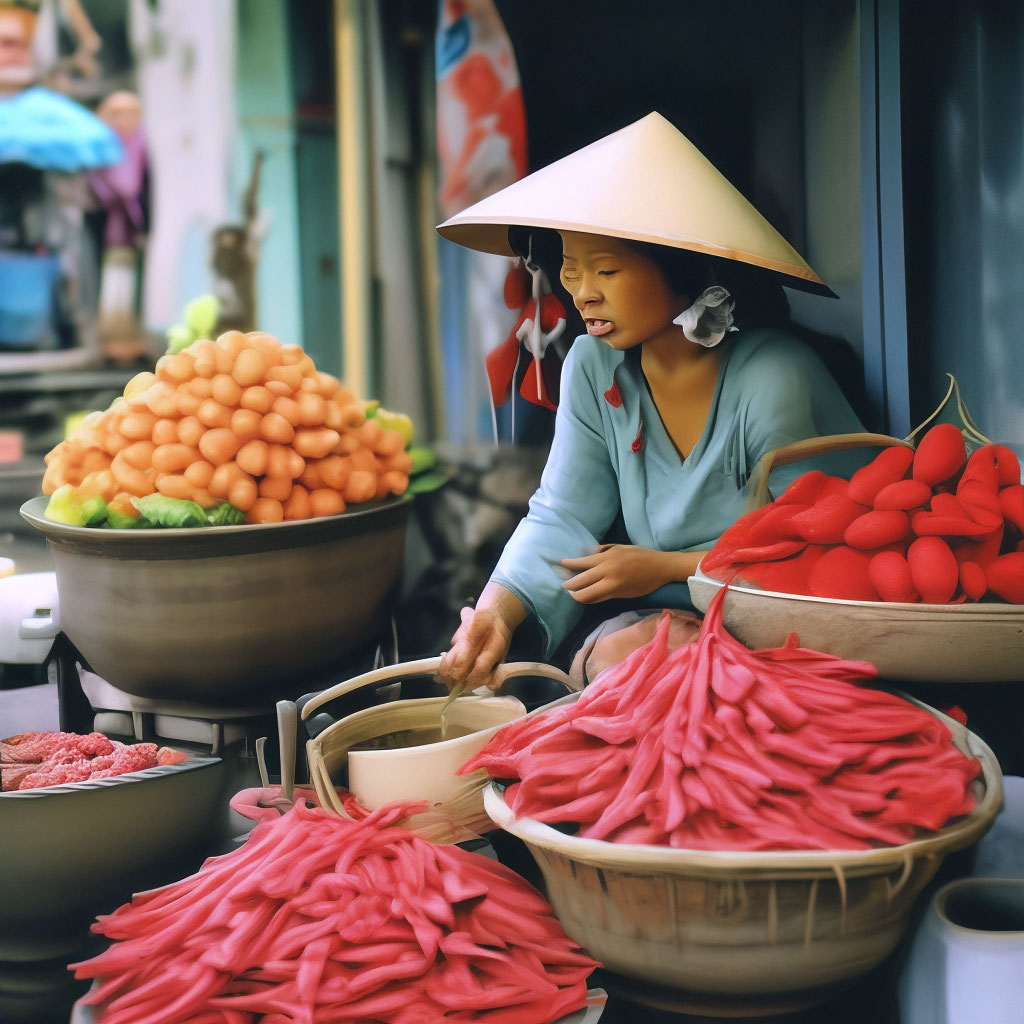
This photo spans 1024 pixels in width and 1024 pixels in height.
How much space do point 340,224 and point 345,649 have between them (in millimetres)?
918

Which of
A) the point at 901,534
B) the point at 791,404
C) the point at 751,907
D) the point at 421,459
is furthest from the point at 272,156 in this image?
the point at 751,907

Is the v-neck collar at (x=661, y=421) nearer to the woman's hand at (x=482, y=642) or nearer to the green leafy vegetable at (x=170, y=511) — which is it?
the woman's hand at (x=482, y=642)

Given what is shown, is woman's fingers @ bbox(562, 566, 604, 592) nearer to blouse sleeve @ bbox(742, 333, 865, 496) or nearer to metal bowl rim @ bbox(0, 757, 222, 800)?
blouse sleeve @ bbox(742, 333, 865, 496)

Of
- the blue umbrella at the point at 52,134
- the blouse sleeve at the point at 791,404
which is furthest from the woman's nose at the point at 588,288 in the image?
the blue umbrella at the point at 52,134

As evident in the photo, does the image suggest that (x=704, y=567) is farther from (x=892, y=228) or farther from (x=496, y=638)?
(x=892, y=228)

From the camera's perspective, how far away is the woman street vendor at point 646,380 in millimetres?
1586

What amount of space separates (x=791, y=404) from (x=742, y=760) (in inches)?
29.4

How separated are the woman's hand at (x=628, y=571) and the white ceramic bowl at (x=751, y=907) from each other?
67 centimetres

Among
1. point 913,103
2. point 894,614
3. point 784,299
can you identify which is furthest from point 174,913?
point 913,103

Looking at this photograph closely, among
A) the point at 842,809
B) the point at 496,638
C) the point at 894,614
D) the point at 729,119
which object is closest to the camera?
the point at 842,809

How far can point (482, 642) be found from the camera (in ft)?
5.65

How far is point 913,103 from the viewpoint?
Result: 1777 millimetres

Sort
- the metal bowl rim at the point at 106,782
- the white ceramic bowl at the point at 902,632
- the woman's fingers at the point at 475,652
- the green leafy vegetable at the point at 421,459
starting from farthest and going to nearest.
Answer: the green leafy vegetable at the point at 421,459
the woman's fingers at the point at 475,652
the metal bowl rim at the point at 106,782
the white ceramic bowl at the point at 902,632

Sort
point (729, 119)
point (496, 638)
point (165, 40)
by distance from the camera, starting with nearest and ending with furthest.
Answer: point (496, 638)
point (729, 119)
point (165, 40)
